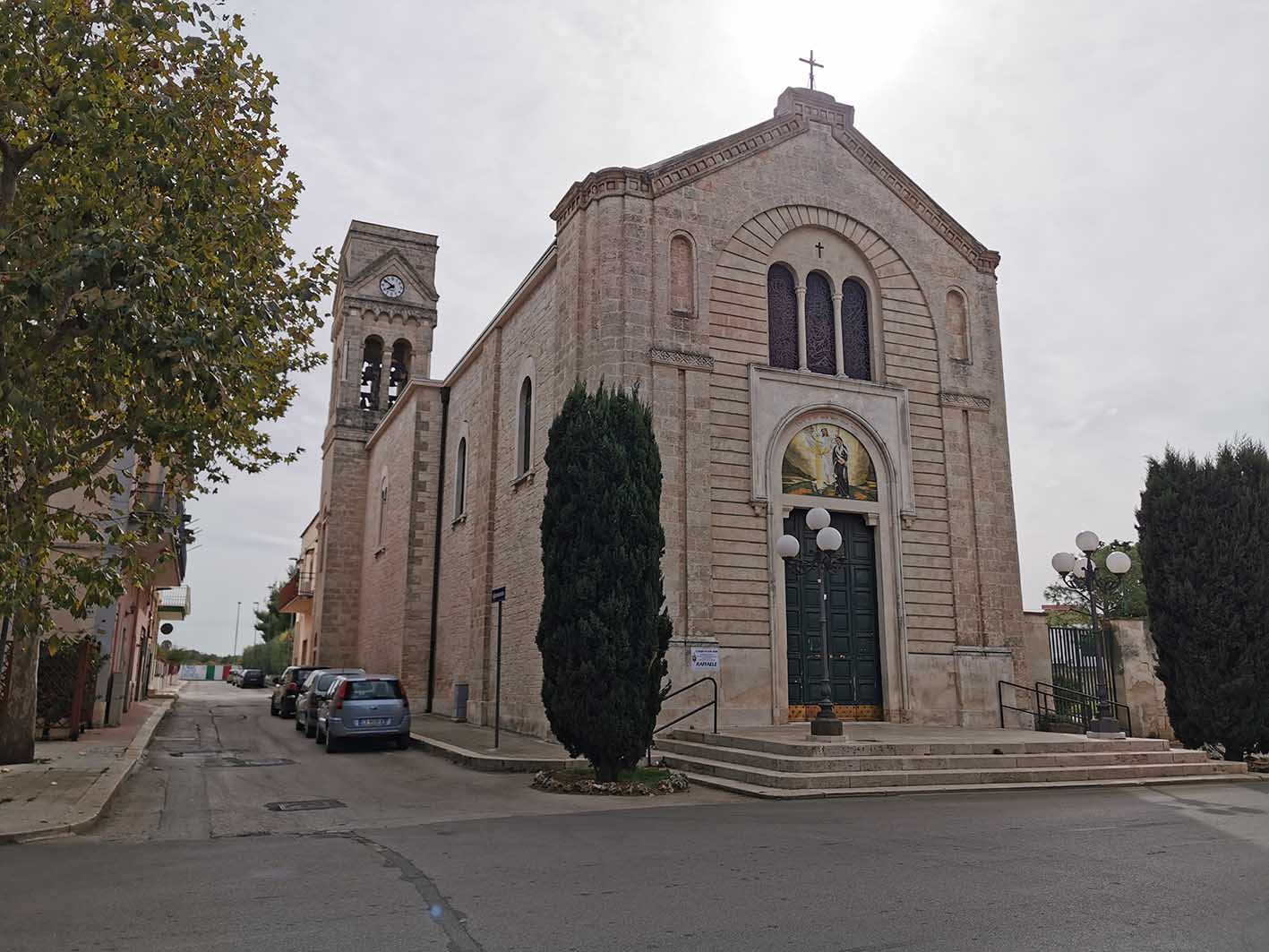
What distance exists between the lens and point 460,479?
25875 millimetres

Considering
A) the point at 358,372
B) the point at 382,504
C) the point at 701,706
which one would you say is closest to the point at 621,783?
the point at 701,706

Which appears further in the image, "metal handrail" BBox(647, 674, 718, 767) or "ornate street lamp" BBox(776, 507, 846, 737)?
"metal handrail" BBox(647, 674, 718, 767)

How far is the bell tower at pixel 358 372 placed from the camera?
34.2 metres

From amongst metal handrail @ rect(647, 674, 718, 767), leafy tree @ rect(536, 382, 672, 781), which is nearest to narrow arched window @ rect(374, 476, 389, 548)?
metal handrail @ rect(647, 674, 718, 767)

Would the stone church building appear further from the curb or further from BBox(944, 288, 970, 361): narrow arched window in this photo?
the curb

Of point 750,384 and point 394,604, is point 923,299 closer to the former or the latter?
point 750,384

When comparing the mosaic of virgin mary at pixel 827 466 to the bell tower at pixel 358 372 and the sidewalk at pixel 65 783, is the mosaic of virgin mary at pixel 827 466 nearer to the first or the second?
the sidewalk at pixel 65 783

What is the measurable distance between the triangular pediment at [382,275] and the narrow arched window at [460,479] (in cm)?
1327

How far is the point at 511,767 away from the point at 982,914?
9475mm

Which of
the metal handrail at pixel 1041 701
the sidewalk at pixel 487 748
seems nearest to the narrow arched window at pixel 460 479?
the sidewalk at pixel 487 748

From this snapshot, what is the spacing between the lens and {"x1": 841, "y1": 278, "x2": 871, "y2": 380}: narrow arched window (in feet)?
63.7

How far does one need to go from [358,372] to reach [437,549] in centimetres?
1213

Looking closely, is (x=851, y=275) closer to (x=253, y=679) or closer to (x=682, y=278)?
(x=682, y=278)

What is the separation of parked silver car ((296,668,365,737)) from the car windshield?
1.73 meters
